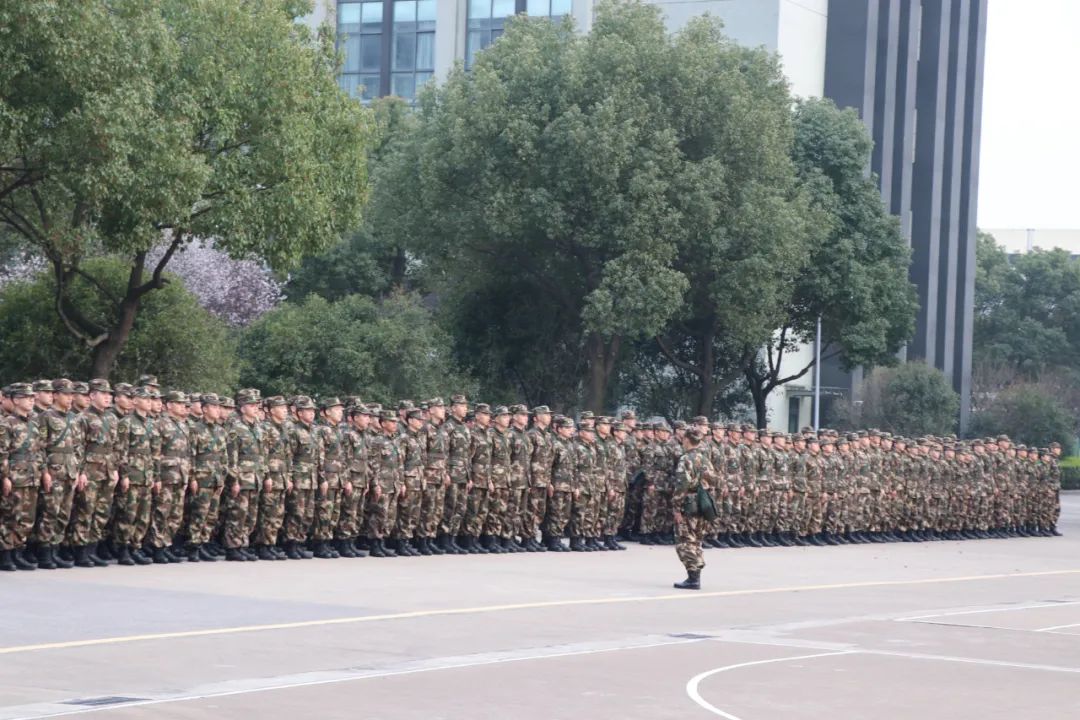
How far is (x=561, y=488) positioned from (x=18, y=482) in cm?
787

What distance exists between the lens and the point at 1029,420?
2657 inches

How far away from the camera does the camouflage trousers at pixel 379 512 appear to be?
20141 millimetres

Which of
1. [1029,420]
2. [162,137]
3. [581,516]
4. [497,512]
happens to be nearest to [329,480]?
[497,512]

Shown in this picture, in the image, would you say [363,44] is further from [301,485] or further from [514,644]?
[514,644]

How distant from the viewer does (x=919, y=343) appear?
225 ft

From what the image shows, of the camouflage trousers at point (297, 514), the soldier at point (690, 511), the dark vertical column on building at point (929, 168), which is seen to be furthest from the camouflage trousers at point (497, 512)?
the dark vertical column on building at point (929, 168)

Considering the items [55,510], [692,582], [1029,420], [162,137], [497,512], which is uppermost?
[162,137]

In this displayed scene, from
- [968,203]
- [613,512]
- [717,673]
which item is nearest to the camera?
[717,673]

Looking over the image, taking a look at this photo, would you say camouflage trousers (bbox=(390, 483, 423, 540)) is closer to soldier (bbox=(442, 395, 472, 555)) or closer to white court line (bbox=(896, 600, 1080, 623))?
soldier (bbox=(442, 395, 472, 555))

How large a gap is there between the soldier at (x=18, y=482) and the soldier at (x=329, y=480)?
12.3 feet

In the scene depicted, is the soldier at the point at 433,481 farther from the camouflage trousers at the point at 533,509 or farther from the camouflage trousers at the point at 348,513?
the camouflage trousers at the point at 533,509

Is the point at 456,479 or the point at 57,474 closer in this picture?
the point at 57,474

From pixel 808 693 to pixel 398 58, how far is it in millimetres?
62631

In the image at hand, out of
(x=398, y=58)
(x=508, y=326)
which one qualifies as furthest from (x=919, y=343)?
(x=508, y=326)
